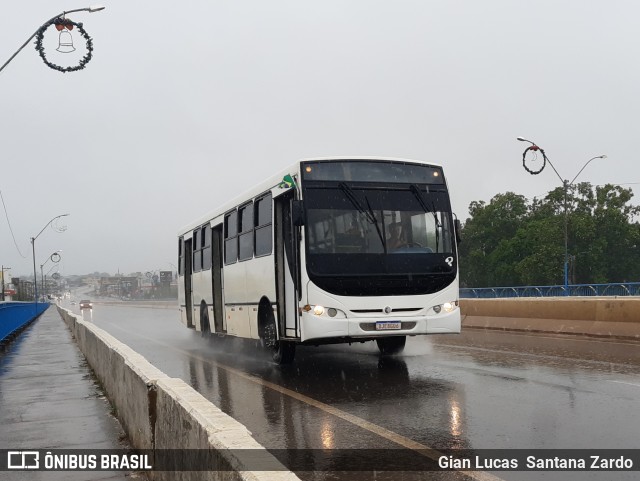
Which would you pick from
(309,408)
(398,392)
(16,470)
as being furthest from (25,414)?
(398,392)

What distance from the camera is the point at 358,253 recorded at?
11.8 m

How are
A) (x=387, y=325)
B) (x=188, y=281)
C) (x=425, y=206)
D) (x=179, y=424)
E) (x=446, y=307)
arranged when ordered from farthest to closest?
(x=188, y=281)
(x=425, y=206)
(x=446, y=307)
(x=387, y=325)
(x=179, y=424)

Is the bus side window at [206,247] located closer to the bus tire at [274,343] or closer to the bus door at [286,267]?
the bus tire at [274,343]

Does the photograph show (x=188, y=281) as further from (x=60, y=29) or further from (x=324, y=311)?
(x=324, y=311)

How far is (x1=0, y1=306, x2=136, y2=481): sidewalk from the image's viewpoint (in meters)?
7.49

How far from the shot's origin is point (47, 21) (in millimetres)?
16844

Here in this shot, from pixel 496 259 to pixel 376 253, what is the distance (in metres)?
77.6

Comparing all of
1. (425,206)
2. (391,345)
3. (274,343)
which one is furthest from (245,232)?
(425,206)

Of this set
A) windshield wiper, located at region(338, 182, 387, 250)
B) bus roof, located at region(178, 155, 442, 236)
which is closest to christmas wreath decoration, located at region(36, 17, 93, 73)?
bus roof, located at region(178, 155, 442, 236)

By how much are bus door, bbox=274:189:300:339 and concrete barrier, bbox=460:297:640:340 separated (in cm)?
781

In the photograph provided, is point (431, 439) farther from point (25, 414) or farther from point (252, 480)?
point (25, 414)

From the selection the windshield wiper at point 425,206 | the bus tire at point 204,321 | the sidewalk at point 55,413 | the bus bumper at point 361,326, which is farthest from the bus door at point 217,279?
the bus bumper at point 361,326

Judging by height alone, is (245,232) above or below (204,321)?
above

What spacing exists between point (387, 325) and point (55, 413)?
4.96 meters
